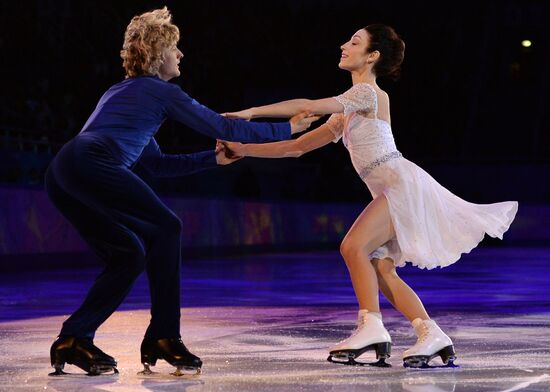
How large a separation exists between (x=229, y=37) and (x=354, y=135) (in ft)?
99.6

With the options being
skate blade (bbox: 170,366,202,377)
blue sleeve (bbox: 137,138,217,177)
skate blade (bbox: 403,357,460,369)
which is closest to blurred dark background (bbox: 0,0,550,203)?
blue sleeve (bbox: 137,138,217,177)

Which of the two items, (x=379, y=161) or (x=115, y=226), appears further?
(x=379, y=161)

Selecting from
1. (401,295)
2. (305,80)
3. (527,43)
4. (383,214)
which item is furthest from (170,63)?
(527,43)

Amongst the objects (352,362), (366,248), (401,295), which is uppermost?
(366,248)

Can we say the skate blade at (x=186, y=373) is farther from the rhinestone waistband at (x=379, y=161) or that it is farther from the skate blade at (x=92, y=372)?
the rhinestone waistband at (x=379, y=161)

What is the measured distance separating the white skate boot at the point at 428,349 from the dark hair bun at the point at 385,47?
1.52 m

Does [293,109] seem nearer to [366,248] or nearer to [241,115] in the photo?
[241,115]

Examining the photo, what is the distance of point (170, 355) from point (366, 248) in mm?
1345

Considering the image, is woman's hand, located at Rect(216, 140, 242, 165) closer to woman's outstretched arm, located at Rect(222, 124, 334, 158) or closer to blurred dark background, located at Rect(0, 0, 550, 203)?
woman's outstretched arm, located at Rect(222, 124, 334, 158)

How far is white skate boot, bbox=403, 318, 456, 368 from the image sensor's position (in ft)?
20.9

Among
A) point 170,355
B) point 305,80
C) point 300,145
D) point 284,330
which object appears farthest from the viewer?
point 305,80

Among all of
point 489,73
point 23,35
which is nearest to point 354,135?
point 23,35

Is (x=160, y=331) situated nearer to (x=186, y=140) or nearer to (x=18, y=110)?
(x=18, y=110)

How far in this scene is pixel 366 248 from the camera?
21.8 ft
